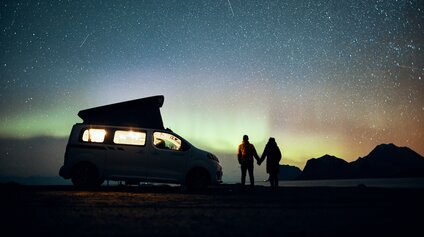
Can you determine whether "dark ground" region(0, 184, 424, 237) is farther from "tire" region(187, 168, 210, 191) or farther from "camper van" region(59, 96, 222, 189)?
"tire" region(187, 168, 210, 191)

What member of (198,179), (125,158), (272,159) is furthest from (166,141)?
(272,159)

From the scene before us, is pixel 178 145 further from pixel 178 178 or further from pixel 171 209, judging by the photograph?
pixel 171 209

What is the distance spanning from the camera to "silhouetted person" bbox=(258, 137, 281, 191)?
1403 cm

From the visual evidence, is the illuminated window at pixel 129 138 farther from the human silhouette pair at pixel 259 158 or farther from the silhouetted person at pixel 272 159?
the silhouetted person at pixel 272 159

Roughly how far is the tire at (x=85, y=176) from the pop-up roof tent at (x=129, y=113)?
737cm

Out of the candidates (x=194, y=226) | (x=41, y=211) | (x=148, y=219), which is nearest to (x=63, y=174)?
(x=41, y=211)

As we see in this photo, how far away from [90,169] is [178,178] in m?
2.99

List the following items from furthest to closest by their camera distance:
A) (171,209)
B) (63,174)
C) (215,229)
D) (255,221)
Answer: (63,174) < (171,209) < (255,221) < (215,229)

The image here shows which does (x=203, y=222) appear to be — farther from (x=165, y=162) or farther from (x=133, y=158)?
(x=133, y=158)

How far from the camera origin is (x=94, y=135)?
12727 millimetres

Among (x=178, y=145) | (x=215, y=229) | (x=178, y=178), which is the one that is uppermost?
(x=178, y=145)

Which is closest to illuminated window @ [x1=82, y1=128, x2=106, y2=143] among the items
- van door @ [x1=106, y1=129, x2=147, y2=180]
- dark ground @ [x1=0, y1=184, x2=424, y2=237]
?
van door @ [x1=106, y1=129, x2=147, y2=180]

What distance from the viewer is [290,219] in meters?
5.91

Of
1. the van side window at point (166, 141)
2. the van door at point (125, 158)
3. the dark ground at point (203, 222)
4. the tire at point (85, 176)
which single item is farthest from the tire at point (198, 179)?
the dark ground at point (203, 222)
